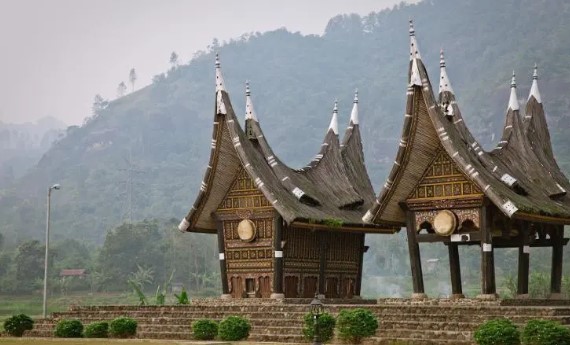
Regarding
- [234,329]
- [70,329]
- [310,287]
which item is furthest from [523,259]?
[70,329]

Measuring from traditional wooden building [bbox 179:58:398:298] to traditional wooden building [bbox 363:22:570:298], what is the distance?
306 cm

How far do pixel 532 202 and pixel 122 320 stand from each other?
10364 mm

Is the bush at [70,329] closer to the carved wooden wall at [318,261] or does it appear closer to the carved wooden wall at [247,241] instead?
the carved wooden wall at [247,241]

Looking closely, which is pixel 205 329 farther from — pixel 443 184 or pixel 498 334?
pixel 498 334

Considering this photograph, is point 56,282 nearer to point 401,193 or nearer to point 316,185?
point 316,185

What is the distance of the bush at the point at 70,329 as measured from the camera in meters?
25.3

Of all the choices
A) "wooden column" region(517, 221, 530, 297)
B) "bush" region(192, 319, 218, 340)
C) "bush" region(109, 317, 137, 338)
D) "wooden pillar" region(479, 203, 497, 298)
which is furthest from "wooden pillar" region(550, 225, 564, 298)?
"bush" region(109, 317, 137, 338)

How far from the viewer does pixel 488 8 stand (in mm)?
194000

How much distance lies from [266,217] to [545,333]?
12130 mm

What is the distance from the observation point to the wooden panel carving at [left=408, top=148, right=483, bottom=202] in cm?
2530

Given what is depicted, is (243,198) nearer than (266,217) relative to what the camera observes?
No

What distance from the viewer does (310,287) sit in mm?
30422

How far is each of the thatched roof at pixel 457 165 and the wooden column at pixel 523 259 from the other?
0.81 m

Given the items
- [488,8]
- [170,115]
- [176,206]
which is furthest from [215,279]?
[488,8]
